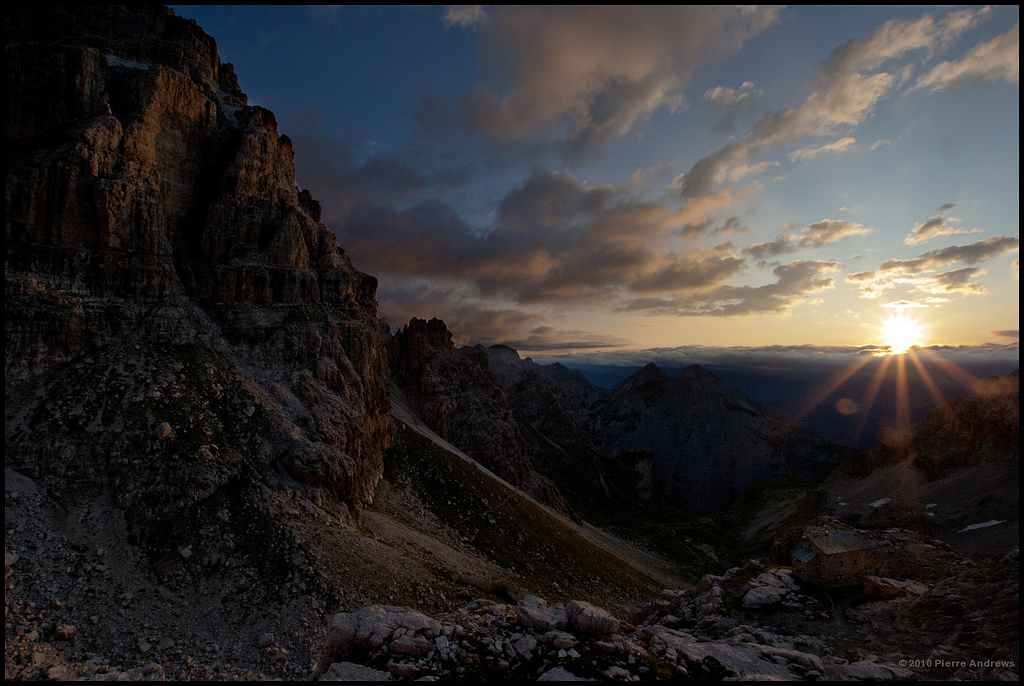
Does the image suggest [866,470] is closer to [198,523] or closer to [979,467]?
[979,467]

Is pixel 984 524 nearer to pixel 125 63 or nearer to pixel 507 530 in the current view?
pixel 507 530

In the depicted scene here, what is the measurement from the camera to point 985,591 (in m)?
20.0

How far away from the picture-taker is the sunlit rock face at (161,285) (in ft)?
109

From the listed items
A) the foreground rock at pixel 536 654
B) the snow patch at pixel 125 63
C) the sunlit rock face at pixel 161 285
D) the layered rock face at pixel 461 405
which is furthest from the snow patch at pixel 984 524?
the snow patch at pixel 125 63

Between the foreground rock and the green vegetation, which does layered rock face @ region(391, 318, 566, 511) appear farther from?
the foreground rock

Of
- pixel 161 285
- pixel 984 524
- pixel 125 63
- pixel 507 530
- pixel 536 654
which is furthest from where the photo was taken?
pixel 507 530

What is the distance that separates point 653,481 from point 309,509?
19170 cm

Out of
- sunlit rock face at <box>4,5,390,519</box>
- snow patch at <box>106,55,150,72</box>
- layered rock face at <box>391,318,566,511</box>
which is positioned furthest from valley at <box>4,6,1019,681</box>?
layered rock face at <box>391,318,566,511</box>

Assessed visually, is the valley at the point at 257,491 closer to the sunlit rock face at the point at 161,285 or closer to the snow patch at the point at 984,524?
the sunlit rock face at the point at 161,285

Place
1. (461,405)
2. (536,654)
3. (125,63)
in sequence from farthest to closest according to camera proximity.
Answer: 1. (461,405)
2. (125,63)
3. (536,654)

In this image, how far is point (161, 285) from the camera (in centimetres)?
4450

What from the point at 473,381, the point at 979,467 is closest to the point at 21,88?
the point at 473,381

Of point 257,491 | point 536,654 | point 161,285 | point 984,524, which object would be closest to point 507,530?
point 257,491

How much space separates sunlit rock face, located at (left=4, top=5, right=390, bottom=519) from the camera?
33.3 meters
